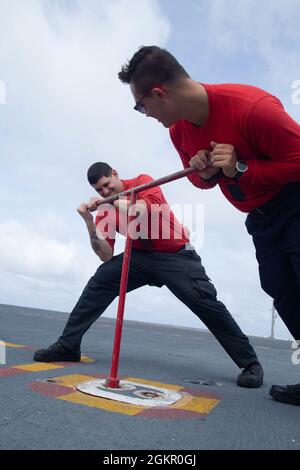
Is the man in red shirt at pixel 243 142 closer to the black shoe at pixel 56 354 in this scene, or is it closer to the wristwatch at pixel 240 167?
the wristwatch at pixel 240 167

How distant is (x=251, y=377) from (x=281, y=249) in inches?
42.2

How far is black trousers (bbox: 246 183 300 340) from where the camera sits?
2.10 metres

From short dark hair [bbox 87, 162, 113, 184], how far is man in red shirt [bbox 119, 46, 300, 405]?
3.78 ft

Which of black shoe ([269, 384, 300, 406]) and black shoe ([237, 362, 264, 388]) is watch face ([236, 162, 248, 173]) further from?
black shoe ([237, 362, 264, 388])

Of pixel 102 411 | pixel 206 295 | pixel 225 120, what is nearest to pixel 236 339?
pixel 206 295

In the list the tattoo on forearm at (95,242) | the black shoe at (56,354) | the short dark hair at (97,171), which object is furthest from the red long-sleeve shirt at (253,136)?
the black shoe at (56,354)

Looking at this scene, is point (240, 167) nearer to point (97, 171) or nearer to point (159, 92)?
point (159, 92)

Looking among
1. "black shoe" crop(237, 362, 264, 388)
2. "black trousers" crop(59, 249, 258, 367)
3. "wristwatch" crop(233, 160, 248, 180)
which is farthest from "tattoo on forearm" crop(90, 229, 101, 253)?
"wristwatch" crop(233, 160, 248, 180)

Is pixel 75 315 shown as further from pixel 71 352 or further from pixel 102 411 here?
pixel 102 411

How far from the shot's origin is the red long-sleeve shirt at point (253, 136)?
1.86m

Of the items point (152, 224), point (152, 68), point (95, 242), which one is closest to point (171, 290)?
point (152, 224)

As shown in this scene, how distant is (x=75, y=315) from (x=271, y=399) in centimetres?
158

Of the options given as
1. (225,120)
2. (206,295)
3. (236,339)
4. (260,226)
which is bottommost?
(236,339)
